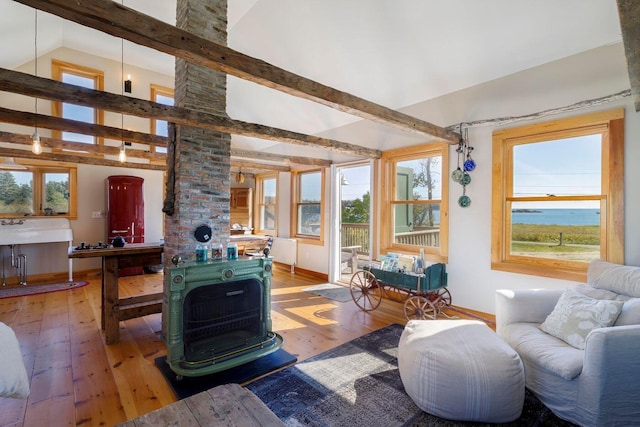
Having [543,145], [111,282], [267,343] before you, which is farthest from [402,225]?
[111,282]

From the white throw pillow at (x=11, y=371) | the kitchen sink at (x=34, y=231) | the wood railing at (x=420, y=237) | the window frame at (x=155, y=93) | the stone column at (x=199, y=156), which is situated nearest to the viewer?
the white throw pillow at (x=11, y=371)

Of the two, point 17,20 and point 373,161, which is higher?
point 17,20

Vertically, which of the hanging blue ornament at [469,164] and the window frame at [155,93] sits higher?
the window frame at [155,93]

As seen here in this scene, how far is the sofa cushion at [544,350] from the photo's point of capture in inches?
75.0

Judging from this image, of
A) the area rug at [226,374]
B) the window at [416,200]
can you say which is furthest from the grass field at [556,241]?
the area rug at [226,374]

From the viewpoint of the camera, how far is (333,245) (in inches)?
232

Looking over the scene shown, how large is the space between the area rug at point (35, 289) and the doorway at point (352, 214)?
482 cm

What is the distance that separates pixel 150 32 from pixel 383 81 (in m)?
3.37

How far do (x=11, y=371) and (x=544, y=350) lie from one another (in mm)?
2969

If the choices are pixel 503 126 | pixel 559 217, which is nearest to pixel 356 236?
pixel 503 126

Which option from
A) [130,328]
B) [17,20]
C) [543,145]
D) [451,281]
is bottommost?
[130,328]

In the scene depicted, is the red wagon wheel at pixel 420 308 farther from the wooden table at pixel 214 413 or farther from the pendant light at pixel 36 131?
the pendant light at pixel 36 131

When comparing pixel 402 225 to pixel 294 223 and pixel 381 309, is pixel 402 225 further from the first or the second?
pixel 294 223

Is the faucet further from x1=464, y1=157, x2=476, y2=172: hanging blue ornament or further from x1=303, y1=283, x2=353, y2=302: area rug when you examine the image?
x1=464, y1=157, x2=476, y2=172: hanging blue ornament
